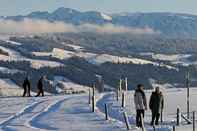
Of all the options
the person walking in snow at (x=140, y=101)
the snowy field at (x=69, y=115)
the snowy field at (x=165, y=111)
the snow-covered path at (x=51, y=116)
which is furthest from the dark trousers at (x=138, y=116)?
the snow-covered path at (x=51, y=116)

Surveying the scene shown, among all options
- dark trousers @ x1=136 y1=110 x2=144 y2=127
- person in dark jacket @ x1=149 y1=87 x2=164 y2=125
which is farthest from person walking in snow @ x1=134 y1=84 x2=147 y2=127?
person in dark jacket @ x1=149 y1=87 x2=164 y2=125

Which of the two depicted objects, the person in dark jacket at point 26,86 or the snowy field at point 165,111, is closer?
the snowy field at point 165,111

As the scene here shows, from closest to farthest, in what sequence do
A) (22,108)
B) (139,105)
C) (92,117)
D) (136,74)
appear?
(139,105) < (92,117) < (22,108) < (136,74)

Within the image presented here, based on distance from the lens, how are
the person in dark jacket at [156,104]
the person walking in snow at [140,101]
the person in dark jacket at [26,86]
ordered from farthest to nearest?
the person in dark jacket at [26,86]
the person in dark jacket at [156,104]
the person walking in snow at [140,101]

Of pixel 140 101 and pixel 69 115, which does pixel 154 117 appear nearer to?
pixel 140 101

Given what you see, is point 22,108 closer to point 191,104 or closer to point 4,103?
point 4,103

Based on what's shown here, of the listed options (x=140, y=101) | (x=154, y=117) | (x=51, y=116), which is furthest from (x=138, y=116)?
(x=51, y=116)

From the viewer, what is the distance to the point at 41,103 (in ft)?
128

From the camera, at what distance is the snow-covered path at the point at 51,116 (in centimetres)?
2679

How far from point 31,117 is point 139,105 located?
7402mm

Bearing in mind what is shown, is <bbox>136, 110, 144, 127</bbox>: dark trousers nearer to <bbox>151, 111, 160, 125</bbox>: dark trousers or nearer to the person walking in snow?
the person walking in snow

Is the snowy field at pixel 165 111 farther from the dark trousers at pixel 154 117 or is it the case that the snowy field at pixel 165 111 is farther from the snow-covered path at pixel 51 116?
the snow-covered path at pixel 51 116

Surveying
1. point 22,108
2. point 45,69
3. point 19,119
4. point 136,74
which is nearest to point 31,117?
point 19,119

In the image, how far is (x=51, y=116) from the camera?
31.4 metres
